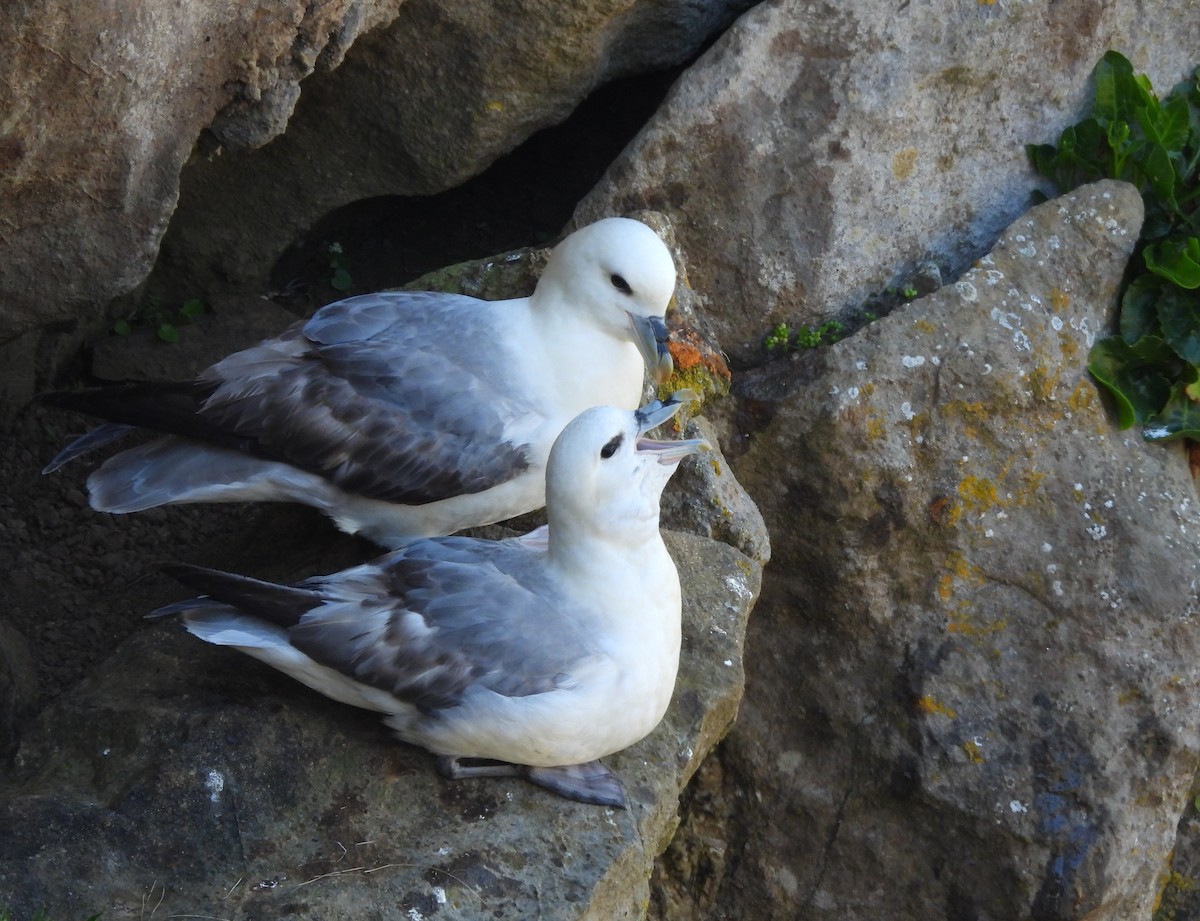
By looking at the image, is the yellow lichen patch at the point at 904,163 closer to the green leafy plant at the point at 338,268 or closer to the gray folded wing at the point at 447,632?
the green leafy plant at the point at 338,268

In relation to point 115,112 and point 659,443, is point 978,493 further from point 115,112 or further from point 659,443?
point 115,112

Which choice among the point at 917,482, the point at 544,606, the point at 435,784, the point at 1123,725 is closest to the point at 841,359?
the point at 917,482

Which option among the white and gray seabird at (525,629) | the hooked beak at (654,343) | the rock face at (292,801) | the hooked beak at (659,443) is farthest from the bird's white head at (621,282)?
the rock face at (292,801)

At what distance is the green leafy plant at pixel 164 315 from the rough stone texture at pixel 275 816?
1782mm

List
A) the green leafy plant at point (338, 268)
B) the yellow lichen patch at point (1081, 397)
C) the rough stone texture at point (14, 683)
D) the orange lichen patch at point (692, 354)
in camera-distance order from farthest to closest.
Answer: the green leafy plant at point (338, 268), the yellow lichen patch at point (1081, 397), the orange lichen patch at point (692, 354), the rough stone texture at point (14, 683)

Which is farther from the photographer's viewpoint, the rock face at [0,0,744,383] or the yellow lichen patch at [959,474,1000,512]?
the yellow lichen patch at [959,474,1000,512]

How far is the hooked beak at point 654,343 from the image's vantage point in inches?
128

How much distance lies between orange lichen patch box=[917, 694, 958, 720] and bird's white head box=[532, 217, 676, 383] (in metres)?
1.37

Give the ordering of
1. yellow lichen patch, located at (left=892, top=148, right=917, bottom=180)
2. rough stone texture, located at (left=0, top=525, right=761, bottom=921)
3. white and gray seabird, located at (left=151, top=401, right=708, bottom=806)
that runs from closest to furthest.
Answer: rough stone texture, located at (left=0, top=525, right=761, bottom=921) < white and gray seabird, located at (left=151, top=401, right=708, bottom=806) < yellow lichen patch, located at (left=892, top=148, right=917, bottom=180)

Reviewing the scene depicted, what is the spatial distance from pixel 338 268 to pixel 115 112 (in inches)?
80.0

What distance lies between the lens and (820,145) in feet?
14.5

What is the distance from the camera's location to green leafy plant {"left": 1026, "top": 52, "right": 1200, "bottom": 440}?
14.0 feet

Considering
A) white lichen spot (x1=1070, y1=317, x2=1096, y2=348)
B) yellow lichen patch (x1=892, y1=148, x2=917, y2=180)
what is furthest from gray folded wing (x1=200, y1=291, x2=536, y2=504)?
white lichen spot (x1=1070, y1=317, x2=1096, y2=348)

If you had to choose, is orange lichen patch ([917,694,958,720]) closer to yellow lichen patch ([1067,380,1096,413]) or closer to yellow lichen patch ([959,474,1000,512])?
yellow lichen patch ([959,474,1000,512])
